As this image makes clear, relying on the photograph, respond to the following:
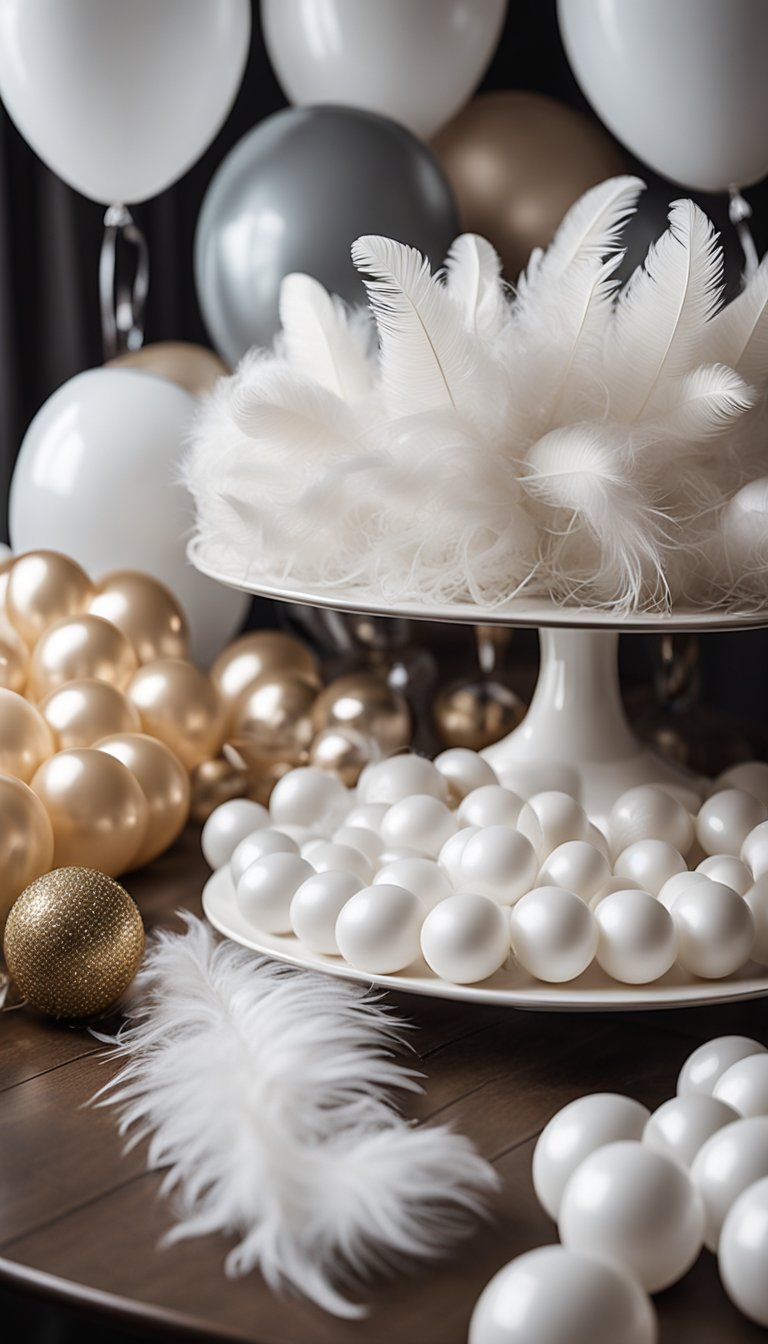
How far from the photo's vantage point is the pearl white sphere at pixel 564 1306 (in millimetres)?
485

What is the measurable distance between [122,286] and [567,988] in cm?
99

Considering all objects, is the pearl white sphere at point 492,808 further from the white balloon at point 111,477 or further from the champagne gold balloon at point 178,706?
the white balloon at point 111,477

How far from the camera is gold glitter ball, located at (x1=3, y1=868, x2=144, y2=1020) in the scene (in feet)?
2.49

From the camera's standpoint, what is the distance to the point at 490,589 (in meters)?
0.81

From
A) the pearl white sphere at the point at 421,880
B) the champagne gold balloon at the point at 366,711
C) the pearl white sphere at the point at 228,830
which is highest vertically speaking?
the pearl white sphere at the point at 421,880

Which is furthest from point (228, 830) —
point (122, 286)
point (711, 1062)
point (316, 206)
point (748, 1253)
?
point (122, 286)

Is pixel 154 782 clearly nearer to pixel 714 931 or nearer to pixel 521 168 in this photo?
pixel 714 931

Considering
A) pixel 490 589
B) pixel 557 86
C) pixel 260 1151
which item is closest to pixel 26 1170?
pixel 260 1151

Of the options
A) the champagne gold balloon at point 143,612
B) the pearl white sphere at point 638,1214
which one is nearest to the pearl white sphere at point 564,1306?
the pearl white sphere at point 638,1214

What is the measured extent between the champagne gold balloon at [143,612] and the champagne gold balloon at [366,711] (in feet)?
0.44

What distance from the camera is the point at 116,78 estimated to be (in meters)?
1.21

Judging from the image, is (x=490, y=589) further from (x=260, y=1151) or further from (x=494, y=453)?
(x=260, y=1151)

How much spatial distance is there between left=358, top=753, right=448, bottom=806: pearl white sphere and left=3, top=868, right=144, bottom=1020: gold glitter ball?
21 centimetres

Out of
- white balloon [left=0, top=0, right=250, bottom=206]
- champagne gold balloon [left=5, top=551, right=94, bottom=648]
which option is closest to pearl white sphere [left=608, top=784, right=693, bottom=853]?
champagne gold balloon [left=5, top=551, right=94, bottom=648]
